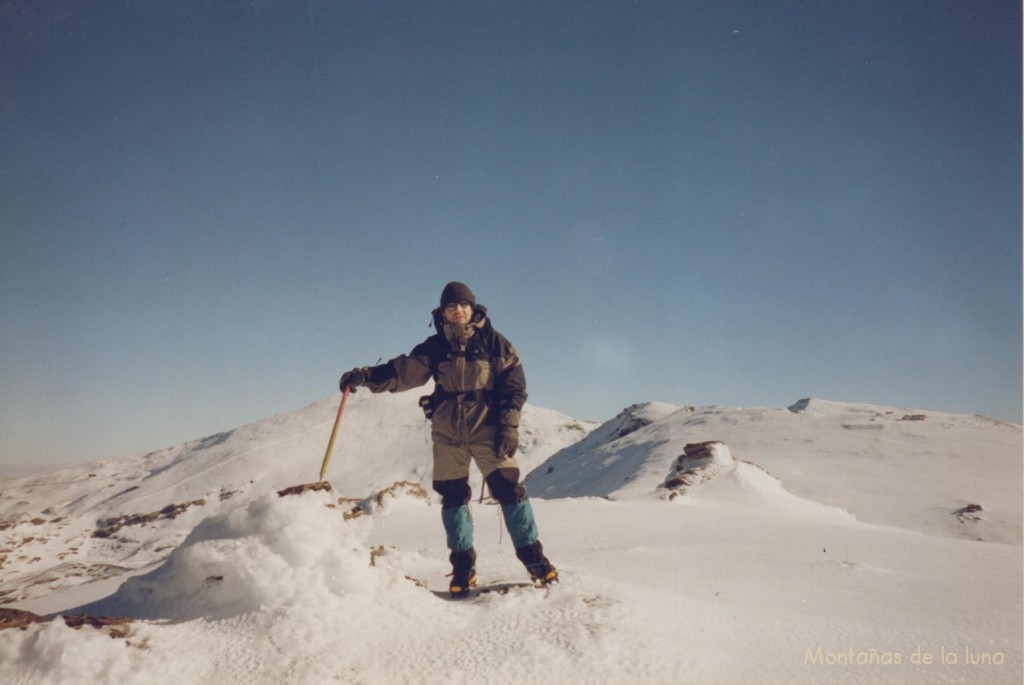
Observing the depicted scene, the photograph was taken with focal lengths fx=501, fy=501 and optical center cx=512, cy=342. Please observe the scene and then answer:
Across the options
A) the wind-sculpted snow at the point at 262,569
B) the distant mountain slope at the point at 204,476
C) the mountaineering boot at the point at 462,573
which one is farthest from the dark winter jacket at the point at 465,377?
the distant mountain slope at the point at 204,476

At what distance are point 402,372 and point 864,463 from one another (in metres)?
16.0

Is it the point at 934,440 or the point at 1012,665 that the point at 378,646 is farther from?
the point at 934,440

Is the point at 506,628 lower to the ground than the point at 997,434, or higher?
lower

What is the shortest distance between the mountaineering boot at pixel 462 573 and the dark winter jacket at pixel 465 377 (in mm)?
777

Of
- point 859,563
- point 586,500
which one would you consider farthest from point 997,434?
point 859,563

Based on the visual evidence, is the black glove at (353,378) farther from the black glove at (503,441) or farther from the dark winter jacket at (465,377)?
the black glove at (503,441)

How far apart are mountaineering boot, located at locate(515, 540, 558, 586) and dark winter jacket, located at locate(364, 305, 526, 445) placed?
796mm

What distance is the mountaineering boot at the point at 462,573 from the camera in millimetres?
3213

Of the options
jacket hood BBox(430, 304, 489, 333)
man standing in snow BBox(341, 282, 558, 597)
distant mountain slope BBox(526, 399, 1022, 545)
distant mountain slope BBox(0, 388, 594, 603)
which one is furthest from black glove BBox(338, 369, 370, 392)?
distant mountain slope BBox(0, 388, 594, 603)

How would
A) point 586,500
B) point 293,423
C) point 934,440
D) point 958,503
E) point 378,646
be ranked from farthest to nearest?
point 293,423
point 934,440
point 958,503
point 586,500
point 378,646

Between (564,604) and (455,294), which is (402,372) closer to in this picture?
(455,294)

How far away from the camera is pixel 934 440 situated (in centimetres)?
1689

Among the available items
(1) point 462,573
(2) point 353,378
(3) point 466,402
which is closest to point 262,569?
(1) point 462,573

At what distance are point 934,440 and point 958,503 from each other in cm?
596
